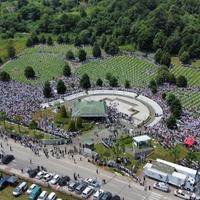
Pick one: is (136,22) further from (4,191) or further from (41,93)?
(4,191)

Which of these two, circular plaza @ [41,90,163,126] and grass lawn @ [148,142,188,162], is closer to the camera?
grass lawn @ [148,142,188,162]

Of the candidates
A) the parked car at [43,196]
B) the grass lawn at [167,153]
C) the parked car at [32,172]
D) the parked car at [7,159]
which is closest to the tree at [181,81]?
the grass lawn at [167,153]

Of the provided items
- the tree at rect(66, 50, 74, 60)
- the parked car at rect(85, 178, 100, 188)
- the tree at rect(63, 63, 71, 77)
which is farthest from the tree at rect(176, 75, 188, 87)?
the parked car at rect(85, 178, 100, 188)

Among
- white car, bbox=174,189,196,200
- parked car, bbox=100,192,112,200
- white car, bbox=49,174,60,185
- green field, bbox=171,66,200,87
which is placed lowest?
green field, bbox=171,66,200,87

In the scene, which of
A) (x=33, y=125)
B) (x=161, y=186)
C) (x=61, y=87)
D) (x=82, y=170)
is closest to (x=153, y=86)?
(x=61, y=87)

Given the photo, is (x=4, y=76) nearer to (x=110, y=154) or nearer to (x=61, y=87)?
(x=61, y=87)

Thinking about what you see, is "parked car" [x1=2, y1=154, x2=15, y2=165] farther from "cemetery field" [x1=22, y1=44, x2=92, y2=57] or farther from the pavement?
"cemetery field" [x1=22, y1=44, x2=92, y2=57]

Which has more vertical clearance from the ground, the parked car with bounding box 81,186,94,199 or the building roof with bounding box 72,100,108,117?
the building roof with bounding box 72,100,108,117

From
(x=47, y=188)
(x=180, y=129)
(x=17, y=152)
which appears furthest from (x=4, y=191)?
(x=180, y=129)
